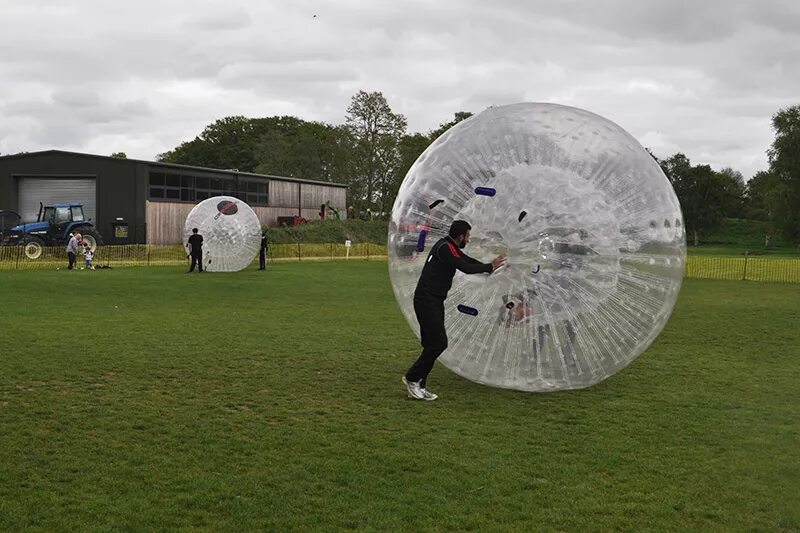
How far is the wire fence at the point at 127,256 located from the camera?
31.1 meters

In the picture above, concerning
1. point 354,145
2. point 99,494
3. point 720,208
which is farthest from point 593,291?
point 720,208

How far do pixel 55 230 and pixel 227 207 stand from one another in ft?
40.2

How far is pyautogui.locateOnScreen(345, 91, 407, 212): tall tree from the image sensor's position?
70500 mm

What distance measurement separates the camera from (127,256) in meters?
35.2

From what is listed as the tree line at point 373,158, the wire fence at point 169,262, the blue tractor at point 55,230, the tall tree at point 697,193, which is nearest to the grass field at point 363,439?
the wire fence at point 169,262

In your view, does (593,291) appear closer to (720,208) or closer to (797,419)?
(797,419)

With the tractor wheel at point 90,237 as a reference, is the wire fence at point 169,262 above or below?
below

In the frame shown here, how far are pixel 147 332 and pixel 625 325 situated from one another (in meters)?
8.07

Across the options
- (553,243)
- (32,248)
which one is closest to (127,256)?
(32,248)

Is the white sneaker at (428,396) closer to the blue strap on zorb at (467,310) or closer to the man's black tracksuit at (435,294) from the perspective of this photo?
the man's black tracksuit at (435,294)

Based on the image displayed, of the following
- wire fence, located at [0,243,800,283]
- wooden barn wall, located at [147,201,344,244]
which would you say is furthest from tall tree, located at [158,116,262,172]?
wire fence, located at [0,243,800,283]

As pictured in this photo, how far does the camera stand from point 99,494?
5.13 meters

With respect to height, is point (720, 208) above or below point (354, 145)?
below

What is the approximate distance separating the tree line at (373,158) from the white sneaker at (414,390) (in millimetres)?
59277
